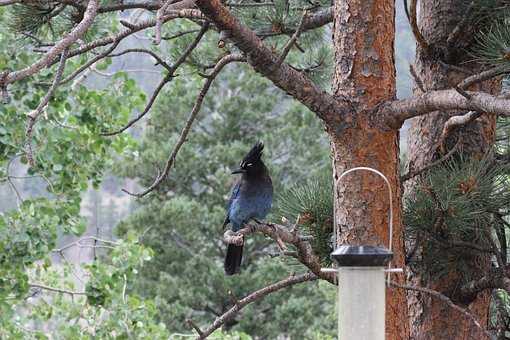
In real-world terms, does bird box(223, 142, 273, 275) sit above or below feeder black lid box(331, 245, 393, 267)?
above

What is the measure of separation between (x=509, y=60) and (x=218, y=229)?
12.3 m

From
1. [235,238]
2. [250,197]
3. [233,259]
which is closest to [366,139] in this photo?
[235,238]

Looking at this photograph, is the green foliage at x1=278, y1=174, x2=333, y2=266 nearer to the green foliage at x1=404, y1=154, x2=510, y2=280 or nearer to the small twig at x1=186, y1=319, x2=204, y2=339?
the green foliage at x1=404, y1=154, x2=510, y2=280

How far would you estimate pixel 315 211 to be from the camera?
3004mm

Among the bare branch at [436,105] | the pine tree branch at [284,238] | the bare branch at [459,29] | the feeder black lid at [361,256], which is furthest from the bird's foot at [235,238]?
the bare branch at [459,29]

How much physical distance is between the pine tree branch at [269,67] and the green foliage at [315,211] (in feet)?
1.35

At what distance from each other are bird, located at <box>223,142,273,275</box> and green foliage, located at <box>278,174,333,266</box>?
1.17 m

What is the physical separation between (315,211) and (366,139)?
41 centimetres

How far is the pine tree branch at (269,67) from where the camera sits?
2.30m

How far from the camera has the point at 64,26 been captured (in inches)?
140

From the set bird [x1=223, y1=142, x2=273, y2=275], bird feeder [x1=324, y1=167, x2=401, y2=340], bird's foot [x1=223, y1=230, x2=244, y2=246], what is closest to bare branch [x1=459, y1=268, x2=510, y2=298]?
bird's foot [x1=223, y1=230, x2=244, y2=246]

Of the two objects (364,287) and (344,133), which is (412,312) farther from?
(364,287)

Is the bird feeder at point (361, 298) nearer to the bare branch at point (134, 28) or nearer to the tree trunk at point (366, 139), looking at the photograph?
the tree trunk at point (366, 139)

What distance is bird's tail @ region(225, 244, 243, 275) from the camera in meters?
4.33
